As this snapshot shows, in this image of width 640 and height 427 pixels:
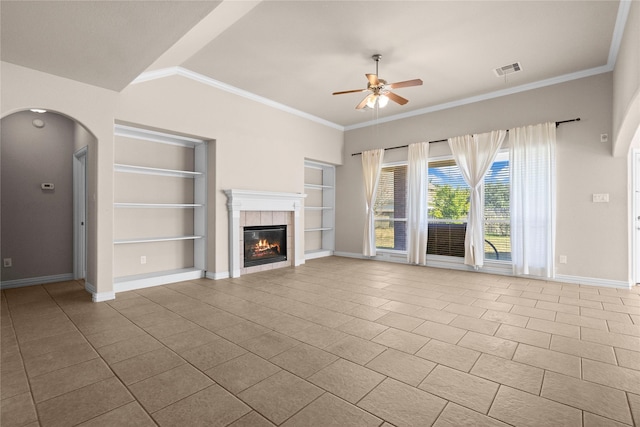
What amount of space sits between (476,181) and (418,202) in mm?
1134

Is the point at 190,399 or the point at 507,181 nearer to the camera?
the point at 190,399

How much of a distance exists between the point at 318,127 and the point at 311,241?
8.98 feet

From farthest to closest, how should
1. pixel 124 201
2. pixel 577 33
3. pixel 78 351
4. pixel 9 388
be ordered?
pixel 124 201 < pixel 577 33 < pixel 78 351 < pixel 9 388

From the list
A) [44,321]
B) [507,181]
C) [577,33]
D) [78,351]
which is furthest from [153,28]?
[507,181]

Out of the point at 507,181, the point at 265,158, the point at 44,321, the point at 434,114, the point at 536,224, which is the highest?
the point at 434,114

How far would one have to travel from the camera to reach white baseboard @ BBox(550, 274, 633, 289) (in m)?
4.53

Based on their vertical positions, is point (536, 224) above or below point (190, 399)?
above

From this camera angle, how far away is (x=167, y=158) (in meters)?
5.18

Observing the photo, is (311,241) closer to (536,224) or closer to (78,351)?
(536,224)

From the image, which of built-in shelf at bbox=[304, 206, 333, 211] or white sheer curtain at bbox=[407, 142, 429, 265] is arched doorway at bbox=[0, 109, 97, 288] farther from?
white sheer curtain at bbox=[407, 142, 429, 265]

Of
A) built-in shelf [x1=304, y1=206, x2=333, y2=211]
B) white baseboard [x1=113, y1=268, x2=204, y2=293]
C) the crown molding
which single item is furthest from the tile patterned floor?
built-in shelf [x1=304, y1=206, x2=333, y2=211]

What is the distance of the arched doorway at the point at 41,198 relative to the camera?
4.62m

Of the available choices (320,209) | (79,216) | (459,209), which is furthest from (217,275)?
(459,209)

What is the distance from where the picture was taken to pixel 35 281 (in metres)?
4.82
